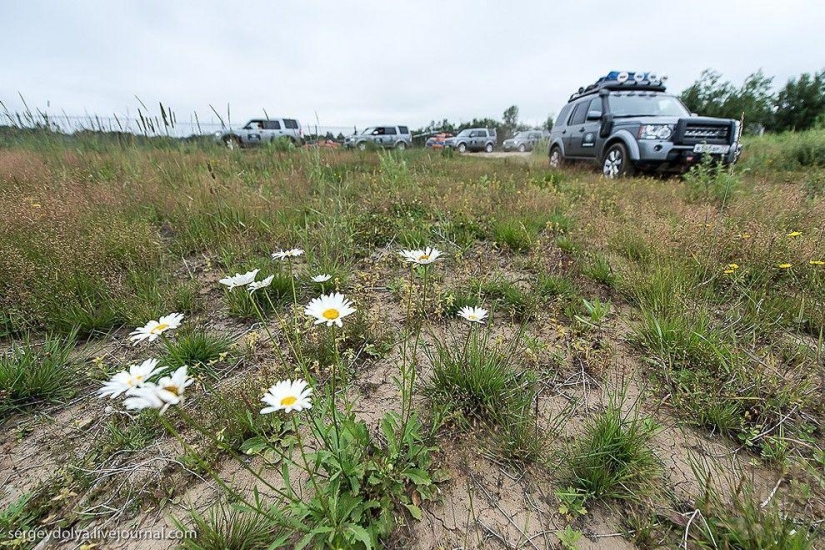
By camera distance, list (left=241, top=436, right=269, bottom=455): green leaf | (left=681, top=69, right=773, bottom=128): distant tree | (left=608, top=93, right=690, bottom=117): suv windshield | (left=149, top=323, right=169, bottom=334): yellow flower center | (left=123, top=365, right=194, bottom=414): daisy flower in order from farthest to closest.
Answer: (left=681, top=69, right=773, bottom=128): distant tree
(left=608, top=93, right=690, bottom=117): suv windshield
(left=241, top=436, right=269, bottom=455): green leaf
(left=149, top=323, right=169, bottom=334): yellow flower center
(left=123, top=365, right=194, bottom=414): daisy flower

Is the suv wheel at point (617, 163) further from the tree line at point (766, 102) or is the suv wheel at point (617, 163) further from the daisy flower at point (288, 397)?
the tree line at point (766, 102)

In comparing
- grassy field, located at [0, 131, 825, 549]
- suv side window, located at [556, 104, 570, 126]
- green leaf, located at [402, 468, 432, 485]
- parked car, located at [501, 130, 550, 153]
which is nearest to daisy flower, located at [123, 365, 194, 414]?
grassy field, located at [0, 131, 825, 549]

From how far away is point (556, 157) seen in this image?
9.26 meters

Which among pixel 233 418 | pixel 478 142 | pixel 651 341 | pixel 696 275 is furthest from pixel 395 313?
pixel 478 142

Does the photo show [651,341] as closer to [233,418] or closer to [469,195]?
[233,418]

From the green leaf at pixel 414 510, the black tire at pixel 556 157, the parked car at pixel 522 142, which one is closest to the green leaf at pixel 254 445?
the green leaf at pixel 414 510

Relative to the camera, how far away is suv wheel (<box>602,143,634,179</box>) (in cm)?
632

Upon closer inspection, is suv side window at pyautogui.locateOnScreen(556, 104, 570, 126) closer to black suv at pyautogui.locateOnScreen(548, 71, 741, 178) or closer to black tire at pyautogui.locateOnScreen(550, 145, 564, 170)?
black suv at pyautogui.locateOnScreen(548, 71, 741, 178)

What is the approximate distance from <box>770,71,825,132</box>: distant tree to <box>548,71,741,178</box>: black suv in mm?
23705

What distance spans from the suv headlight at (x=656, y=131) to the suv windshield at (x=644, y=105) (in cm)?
90

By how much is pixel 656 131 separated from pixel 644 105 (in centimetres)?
140

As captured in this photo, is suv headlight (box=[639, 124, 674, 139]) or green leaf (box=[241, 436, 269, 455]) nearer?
green leaf (box=[241, 436, 269, 455])

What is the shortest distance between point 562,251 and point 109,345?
11.0 ft

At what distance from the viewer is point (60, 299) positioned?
2.04 m
